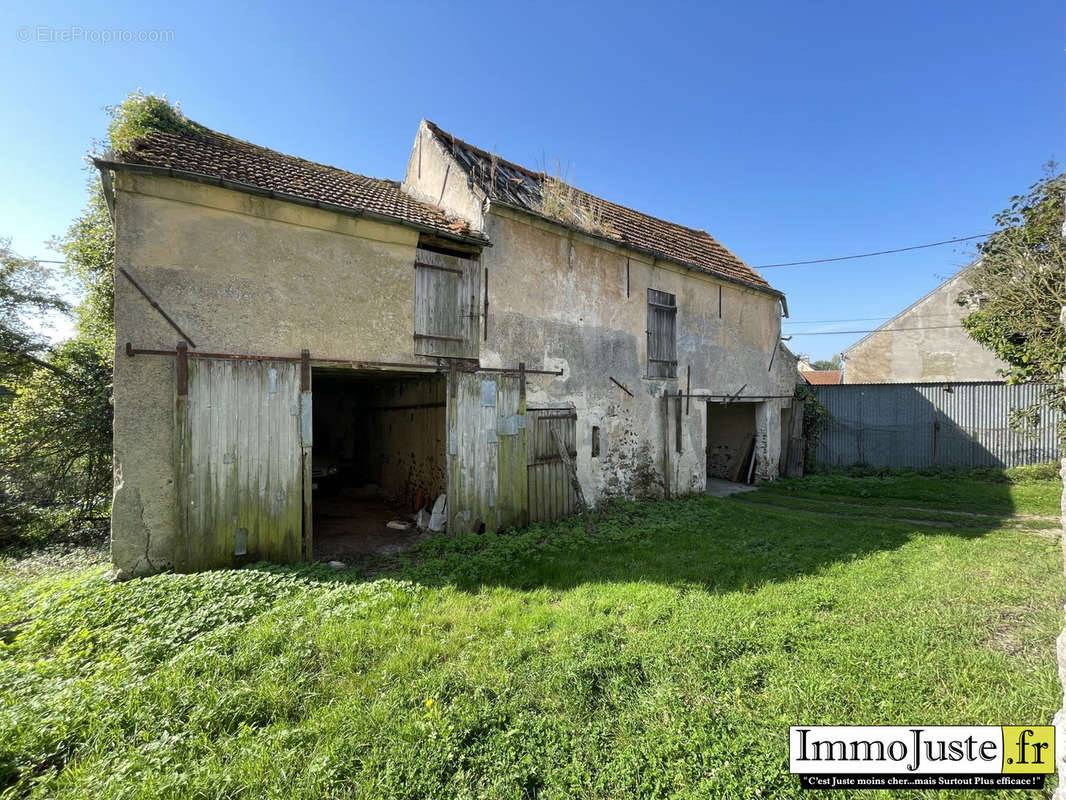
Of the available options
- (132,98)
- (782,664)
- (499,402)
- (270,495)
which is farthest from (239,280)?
(132,98)

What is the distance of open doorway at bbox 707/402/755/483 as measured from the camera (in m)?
12.6

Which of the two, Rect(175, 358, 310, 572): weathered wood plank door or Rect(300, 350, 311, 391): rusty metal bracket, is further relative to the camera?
Rect(300, 350, 311, 391): rusty metal bracket

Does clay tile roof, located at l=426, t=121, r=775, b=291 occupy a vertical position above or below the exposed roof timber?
above

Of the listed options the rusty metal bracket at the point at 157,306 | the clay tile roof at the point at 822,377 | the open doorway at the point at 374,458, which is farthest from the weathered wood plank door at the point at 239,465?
the clay tile roof at the point at 822,377

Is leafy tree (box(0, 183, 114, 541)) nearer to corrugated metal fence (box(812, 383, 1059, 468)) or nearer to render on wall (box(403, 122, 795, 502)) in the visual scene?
render on wall (box(403, 122, 795, 502))

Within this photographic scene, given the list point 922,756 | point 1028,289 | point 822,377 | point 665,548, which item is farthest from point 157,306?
point 822,377

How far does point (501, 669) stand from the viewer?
336cm

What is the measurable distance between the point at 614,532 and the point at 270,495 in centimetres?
515

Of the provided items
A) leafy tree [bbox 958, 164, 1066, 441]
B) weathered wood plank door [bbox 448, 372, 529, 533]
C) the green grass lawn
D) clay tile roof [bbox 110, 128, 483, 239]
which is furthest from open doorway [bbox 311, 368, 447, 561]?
leafy tree [bbox 958, 164, 1066, 441]

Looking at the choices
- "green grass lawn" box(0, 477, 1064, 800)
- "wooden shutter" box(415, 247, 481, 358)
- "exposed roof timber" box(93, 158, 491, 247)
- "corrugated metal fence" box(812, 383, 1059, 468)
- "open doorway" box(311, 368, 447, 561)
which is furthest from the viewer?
"corrugated metal fence" box(812, 383, 1059, 468)

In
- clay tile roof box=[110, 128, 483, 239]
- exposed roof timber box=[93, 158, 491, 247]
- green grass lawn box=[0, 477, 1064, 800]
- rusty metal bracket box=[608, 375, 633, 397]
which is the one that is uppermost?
clay tile roof box=[110, 128, 483, 239]

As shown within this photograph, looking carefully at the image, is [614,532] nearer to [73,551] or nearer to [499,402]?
[499,402]

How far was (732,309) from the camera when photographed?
11711 mm

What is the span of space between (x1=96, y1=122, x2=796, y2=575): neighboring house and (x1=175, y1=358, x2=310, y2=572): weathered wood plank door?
0.07 feet
